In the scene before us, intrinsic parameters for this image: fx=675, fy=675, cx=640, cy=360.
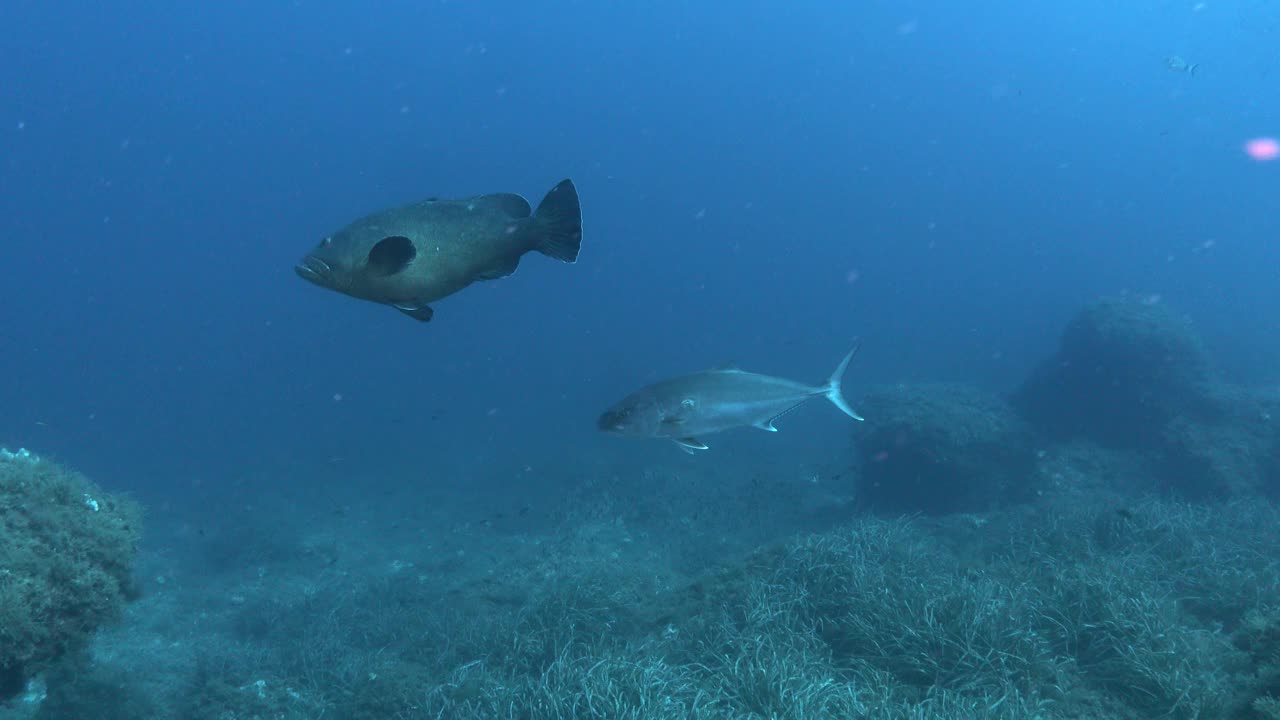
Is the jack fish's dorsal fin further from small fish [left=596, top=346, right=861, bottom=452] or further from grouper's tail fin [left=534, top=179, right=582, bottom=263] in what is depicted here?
small fish [left=596, top=346, right=861, bottom=452]

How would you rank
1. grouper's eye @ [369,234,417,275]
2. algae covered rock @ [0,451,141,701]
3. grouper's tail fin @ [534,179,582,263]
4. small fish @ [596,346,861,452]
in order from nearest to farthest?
grouper's eye @ [369,234,417,275] → grouper's tail fin @ [534,179,582,263] → small fish @ [596,346,861,452] → algae covered rock @ [0,451,141,701]

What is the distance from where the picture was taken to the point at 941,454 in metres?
14.2

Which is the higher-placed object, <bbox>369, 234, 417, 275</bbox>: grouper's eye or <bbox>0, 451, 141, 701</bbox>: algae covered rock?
<bbox>369, 234, 417, 275</bbox>: grouper's eye

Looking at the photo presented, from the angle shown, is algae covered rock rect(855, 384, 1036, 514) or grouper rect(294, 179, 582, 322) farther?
algae covered rock rect(855, 384, 1036, 514)

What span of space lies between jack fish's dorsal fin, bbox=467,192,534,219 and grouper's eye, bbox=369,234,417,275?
1.32 ft

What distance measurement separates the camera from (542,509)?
60.1 ft

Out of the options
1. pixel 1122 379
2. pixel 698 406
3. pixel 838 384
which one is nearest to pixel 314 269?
pixel 698 406

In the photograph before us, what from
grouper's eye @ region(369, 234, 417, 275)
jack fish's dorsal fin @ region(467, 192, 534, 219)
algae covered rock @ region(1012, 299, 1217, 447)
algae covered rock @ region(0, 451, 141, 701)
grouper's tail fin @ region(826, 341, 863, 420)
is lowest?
algae covered rock @ region(1012, 299, 1217, 447)

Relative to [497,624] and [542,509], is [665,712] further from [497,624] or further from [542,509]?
[542,509]

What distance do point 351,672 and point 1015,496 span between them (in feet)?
41.2

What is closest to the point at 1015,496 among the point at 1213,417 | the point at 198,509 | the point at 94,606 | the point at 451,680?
the point at 1213,417

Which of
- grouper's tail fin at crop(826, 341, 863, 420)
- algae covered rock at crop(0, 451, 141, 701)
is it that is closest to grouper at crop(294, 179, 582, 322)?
grouper's tail fin at crop(826, 341, 863, 420)

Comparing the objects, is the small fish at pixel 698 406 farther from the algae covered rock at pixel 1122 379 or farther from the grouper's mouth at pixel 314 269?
the algae covered rock at pixel 1122 379

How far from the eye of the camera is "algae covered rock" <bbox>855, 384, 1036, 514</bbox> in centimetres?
1420
